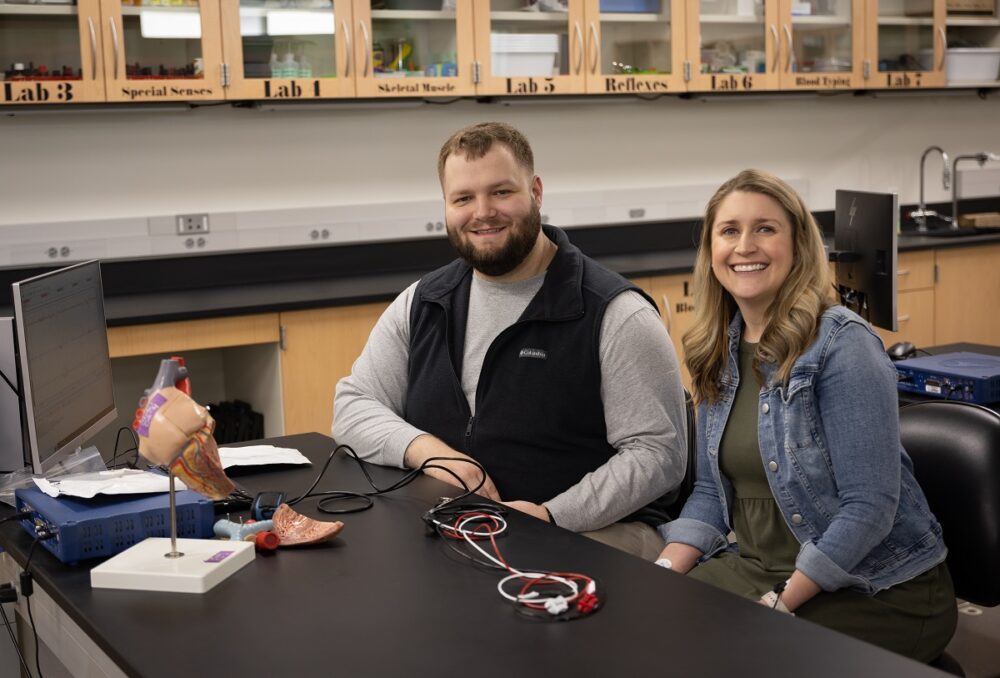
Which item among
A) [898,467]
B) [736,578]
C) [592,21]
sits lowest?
[736,578]

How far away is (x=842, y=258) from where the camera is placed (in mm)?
3107

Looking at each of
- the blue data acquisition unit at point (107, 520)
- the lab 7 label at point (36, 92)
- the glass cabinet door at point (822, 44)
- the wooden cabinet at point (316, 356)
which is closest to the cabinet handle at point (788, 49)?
the glass cabinet door at point (822, 44)

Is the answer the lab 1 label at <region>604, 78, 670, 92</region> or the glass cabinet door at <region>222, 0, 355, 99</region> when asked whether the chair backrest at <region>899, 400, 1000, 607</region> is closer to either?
the glass cabinet door at <region>222, 0, 355, 99</region>

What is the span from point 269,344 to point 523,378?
1.78 metres

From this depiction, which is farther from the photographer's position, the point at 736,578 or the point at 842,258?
the point at 842,258

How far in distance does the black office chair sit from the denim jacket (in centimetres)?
7

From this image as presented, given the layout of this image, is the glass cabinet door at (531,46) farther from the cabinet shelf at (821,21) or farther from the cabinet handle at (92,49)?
the cabinet handle at (92,49)

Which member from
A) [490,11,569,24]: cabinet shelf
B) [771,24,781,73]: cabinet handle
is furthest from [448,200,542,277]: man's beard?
[771,24,781,73]: cabinet handle

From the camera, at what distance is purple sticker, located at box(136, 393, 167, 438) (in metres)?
1.52

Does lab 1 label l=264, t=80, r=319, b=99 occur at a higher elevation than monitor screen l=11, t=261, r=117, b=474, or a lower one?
higher

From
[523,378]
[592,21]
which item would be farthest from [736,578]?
[592,21]

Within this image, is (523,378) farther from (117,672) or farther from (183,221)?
(183,221)

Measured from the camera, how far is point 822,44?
500 cm

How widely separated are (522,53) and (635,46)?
53 cm
